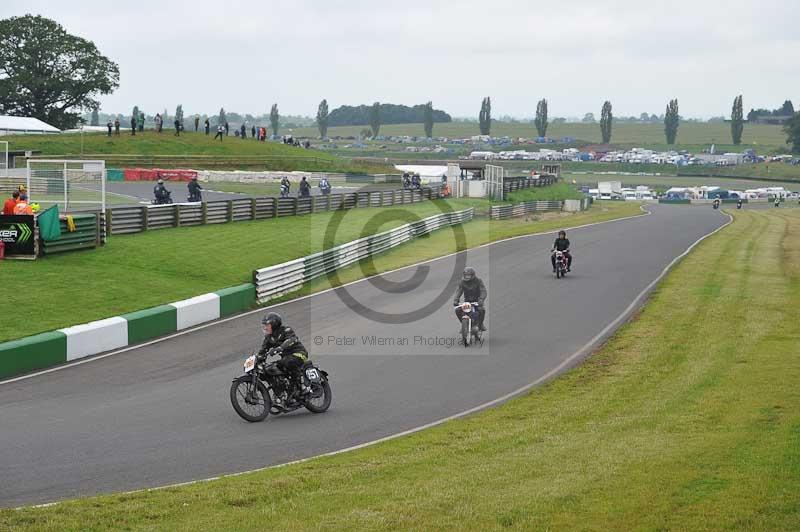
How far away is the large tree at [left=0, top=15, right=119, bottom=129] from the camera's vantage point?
10100cm

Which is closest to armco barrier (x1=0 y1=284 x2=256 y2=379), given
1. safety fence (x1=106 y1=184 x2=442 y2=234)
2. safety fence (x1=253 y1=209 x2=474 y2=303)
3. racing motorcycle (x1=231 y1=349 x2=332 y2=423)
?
safety fence (x1=253 y1=209 x2=474 y2=303)

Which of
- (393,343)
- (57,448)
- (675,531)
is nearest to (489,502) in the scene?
(675,531)

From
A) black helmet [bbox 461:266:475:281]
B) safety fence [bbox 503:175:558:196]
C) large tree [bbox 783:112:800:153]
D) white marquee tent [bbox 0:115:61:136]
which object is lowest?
black helmet [bbox 461:266:475:281]

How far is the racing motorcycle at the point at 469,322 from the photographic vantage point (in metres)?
21.5

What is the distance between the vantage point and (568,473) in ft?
34.6

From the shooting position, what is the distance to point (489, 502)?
9383 millimetres

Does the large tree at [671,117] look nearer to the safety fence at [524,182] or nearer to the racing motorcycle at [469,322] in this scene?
the safety fence at [524,182]

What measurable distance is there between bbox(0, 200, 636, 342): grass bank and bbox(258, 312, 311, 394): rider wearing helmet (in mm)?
6719

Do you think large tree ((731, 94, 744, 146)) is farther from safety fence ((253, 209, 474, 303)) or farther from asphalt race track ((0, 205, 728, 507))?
asphalt race track ((0, 205, 728, 507))

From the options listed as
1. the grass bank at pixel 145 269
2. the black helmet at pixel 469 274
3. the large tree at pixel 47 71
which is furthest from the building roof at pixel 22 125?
the black helmet at pixel 469 274

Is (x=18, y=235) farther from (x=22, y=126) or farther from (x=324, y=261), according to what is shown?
(x=22, y=126)

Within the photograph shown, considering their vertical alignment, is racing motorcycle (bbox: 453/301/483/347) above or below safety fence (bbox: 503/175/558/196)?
below

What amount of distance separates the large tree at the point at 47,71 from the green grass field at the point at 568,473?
3679 inches

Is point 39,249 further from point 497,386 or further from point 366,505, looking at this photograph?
point 366,505
